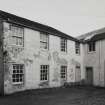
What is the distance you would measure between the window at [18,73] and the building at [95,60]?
9672 millimetres

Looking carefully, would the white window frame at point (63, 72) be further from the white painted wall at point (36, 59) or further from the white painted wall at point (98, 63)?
the white painted wall at point (98, 63)

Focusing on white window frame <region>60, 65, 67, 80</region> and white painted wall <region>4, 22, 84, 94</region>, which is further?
white window frame <region>60, 65, 67, 80</region>

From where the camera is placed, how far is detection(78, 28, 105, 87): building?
54.7 feet

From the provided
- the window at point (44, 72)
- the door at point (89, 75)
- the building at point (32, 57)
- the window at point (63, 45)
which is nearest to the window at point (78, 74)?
the building at point (32, 57)

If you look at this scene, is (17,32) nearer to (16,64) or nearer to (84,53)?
(16,64)

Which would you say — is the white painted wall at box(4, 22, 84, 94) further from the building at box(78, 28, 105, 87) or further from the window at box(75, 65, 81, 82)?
the building at box(78, 28, 105, 87)

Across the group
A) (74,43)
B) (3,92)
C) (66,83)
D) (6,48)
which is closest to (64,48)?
(74,43)

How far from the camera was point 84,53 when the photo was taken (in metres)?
19.5

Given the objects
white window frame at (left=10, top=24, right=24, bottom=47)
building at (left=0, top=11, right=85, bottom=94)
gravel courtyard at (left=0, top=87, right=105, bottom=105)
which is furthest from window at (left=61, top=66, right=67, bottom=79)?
white window frame at (left=10, top=24, right=24, bottom=47)

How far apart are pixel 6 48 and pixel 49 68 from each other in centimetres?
552

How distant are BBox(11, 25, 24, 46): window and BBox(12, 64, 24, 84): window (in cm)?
210

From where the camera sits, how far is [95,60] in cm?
1762

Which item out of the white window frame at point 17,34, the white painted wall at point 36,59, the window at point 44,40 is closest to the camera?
the white painted wall at point 36,59

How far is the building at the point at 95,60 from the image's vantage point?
16683 mm
